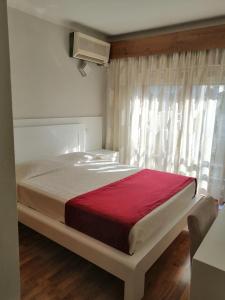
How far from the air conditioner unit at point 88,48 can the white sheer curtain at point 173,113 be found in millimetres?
319

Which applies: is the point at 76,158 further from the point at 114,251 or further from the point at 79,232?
the point at 114,251

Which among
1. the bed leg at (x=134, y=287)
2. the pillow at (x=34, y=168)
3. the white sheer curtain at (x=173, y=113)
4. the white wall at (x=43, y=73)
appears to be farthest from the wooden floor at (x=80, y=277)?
the white wall at (x=43, y=73)

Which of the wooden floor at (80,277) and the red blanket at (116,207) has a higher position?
the red blanket at (116,207)

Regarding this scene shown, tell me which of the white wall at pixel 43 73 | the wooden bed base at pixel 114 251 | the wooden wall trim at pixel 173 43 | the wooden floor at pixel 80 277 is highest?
the wooden wall trim at pixel 173 43

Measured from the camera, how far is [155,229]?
80.6 inches

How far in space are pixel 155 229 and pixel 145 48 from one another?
9.70 feet

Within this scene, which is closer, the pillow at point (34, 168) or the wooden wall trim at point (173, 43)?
the pillow at point (34, 168)

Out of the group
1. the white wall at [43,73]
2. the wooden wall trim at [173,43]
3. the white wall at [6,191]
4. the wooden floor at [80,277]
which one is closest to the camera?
the white wall at [6,191]

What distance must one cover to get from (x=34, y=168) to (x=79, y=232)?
1.15 m

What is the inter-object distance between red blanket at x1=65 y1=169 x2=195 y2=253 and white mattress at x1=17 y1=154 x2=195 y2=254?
64 mm

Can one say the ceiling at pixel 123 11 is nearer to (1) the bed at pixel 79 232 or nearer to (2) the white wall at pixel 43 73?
(2) the white wall at pixel 43 73

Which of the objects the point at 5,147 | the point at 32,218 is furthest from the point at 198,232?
the point at 32,218

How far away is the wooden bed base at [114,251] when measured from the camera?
1698mm

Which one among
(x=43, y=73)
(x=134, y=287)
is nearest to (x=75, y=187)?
(x=134, y=287)
